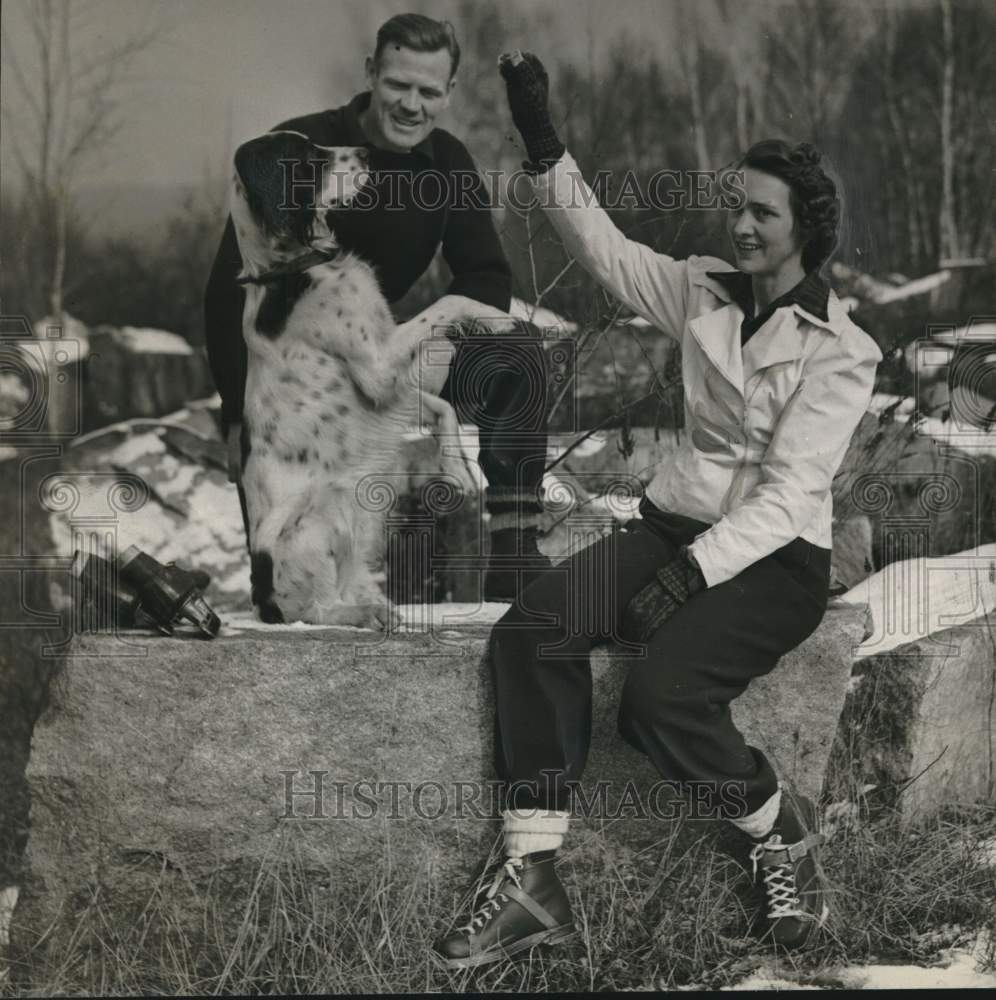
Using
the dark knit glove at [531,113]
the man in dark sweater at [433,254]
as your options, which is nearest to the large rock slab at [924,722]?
the man in dark sweater at [433,254]

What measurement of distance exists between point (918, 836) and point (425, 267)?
2.35 metres

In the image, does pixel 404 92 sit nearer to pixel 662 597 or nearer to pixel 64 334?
pixel 64 334

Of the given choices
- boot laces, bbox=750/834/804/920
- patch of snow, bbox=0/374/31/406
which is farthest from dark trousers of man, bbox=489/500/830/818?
patch of snow, bbox=0/374/31/406

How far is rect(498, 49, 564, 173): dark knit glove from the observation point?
3764mm

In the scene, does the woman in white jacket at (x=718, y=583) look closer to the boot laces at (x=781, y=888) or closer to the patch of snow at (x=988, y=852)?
the boot laces at (x=781, y=888)

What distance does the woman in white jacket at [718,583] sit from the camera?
3557 mm

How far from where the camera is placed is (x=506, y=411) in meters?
4.20

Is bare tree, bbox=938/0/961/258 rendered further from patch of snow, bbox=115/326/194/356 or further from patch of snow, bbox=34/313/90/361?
patch of snow, bbox=34/313/90/361

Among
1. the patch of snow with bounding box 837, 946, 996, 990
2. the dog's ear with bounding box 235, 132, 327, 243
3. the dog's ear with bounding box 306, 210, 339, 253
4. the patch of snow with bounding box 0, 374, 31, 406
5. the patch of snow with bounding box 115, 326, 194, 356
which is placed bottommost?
the patch of snow with bounding box 837, 946, 996, 990

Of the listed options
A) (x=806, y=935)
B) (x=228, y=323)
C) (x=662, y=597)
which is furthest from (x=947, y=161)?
(x=806, y=935)

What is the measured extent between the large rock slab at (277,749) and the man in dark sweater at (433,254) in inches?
22.8

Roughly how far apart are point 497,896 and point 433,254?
1955 millimetres

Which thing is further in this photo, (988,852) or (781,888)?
(988,852)

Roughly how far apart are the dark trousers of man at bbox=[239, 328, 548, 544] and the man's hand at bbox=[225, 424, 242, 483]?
5 cm
